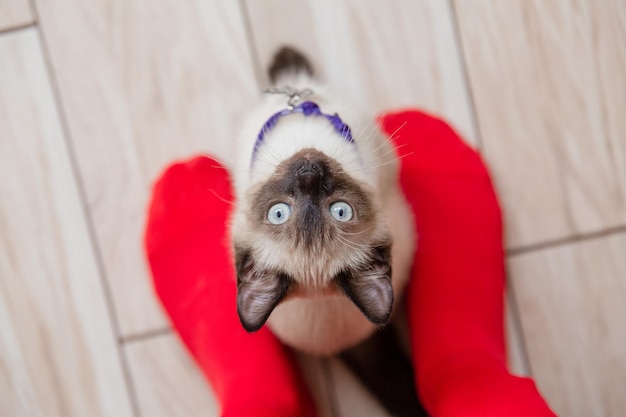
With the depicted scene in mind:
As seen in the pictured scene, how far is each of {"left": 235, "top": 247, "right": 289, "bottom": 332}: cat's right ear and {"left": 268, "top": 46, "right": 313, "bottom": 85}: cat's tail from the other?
0.40m

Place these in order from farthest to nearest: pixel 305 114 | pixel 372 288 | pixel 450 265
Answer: pixel 450 265, pixel 305 114, pixel 372 288

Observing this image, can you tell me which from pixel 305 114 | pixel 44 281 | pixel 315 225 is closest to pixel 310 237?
pixel 315 225

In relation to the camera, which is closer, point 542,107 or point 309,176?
point 309,176

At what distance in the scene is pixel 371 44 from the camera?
113cm

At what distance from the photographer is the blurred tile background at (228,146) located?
111 centimetres

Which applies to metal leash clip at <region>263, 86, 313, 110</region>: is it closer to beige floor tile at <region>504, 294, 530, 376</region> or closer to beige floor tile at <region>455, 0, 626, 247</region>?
beige floor tile at <region>455, 0, 626, 247</region>

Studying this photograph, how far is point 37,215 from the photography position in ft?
3.81

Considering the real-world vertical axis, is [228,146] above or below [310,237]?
above

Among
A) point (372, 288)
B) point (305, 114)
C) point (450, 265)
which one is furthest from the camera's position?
point (450, 265)

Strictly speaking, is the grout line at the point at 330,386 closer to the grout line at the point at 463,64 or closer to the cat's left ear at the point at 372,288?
the cat's left ear at the point at 372,288

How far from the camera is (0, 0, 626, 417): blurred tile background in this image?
3.63 feet

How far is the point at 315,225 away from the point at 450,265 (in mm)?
361

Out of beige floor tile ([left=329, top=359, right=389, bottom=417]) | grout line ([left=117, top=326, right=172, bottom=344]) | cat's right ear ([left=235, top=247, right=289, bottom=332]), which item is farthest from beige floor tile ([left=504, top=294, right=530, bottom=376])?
grout line ([left=117, top=326, right=172, bottom=344])

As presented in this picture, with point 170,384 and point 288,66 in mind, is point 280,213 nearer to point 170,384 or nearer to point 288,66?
point 288,66
